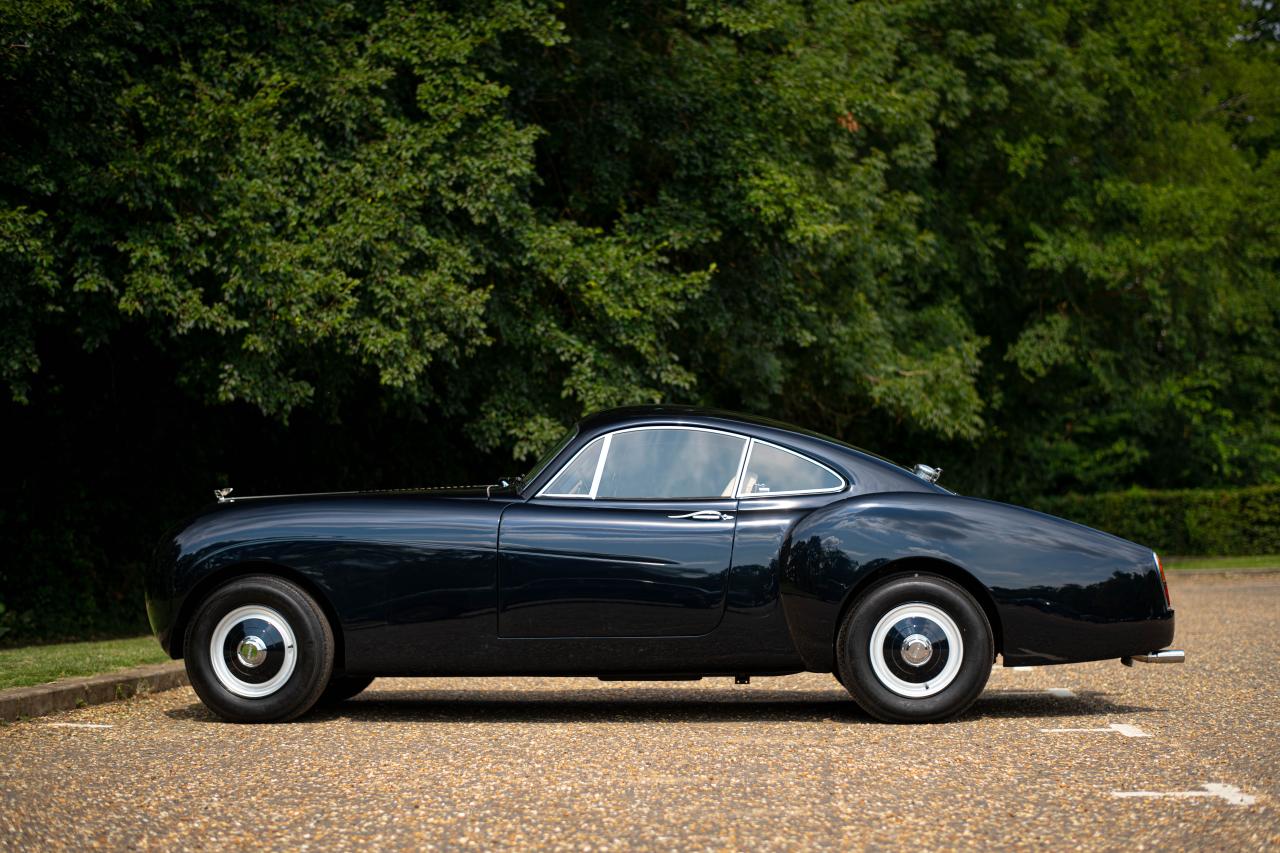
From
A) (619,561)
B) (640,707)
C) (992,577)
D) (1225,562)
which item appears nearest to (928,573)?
(992,577)

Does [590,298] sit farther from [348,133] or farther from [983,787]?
[983,787]

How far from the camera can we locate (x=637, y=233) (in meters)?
16.7

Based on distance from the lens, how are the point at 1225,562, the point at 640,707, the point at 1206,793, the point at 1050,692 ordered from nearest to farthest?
the point at 1206,793 → the point at 640,707 → the point at 1050,692 → the point at 1225,562

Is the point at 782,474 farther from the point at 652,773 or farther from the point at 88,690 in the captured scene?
the point at 88,690

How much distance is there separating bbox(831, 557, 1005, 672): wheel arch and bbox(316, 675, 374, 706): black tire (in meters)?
2.62

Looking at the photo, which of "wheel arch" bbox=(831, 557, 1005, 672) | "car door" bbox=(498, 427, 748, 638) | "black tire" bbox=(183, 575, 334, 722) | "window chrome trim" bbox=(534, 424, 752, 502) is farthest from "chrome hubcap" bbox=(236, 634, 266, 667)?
"wheel arch" bbox=(831, 557, 1005, 672)

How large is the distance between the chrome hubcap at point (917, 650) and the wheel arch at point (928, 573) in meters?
0.30

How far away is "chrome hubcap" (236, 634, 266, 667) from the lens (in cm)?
716

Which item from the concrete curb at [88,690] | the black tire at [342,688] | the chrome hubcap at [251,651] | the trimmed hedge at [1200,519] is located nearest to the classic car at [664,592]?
the chrome hubcap at [251,651]

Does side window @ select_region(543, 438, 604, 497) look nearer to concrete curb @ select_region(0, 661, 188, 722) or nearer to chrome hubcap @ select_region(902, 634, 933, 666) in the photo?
chrome hubcap @ select_region(902, 634, 933, 666)

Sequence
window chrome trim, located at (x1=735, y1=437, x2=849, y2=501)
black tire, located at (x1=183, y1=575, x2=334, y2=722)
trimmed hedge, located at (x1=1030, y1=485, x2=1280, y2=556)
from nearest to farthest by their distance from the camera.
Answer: black tire, located at (x1=183, y1=575, x2=334, y2=722) < window chrome trim, located at (x1=735, y1=437, x2=849, y2=501) < trimmed hedge, located at (x1=1030, y1=485, x2=1280, y2=556)

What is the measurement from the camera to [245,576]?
7277 millimetres

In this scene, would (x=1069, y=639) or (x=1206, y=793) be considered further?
(x=1069, y=639)

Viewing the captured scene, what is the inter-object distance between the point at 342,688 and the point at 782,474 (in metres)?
2.71
